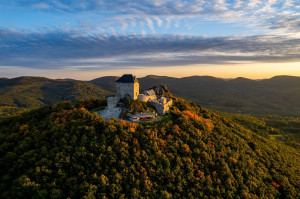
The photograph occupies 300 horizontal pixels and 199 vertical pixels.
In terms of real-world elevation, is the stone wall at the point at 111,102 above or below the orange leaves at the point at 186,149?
above

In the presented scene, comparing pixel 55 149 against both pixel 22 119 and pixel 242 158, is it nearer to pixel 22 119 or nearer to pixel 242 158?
pixel 22 119

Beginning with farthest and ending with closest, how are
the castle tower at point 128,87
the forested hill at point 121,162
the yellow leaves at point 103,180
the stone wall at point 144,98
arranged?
the stone wall at point 144,98 < the castle tower at point 128,87 < the yellow leaves at point 103,180 < the forested hill at point 121,162

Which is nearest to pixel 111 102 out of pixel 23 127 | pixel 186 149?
pixel 23 127

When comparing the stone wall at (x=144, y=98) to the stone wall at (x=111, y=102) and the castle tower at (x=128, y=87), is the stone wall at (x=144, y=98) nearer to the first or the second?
the castle tower at (x=128, y=87)

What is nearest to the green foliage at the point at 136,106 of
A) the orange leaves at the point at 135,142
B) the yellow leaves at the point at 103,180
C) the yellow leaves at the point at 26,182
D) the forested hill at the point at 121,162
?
the forested hill at the point at 121,162

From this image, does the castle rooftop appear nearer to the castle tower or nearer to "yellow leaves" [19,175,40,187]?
the castle tower

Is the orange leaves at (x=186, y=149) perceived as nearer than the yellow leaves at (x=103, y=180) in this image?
No
